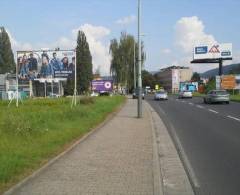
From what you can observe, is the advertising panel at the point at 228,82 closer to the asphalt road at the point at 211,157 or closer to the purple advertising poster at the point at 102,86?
the purple advertising poster at the point at 102,86

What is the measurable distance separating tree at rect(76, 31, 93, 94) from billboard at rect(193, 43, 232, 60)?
75.5 feet

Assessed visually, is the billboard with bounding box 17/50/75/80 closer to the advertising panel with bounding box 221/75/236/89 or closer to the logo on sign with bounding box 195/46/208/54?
the advertising panel with bounding box 221/75/236/89

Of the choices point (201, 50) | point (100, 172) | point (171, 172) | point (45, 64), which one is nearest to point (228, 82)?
point (201, 50)

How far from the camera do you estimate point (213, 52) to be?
335 ft

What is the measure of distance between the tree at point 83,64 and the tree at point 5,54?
14.2 metres

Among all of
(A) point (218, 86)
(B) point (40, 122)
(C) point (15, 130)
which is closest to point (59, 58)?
(B) point (40, 122)

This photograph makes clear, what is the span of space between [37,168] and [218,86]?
72.4 m

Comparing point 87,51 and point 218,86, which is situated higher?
point 87,51

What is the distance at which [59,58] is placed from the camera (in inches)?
1264

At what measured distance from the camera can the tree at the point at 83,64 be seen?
98.2m

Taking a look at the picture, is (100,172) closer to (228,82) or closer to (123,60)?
(228,82)

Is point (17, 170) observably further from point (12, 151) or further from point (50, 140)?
point (50, 140)

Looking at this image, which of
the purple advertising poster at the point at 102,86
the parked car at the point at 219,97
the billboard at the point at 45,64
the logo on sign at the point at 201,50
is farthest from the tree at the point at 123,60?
the billboard at the point at 45,64

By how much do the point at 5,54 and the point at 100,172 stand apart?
317 ft
